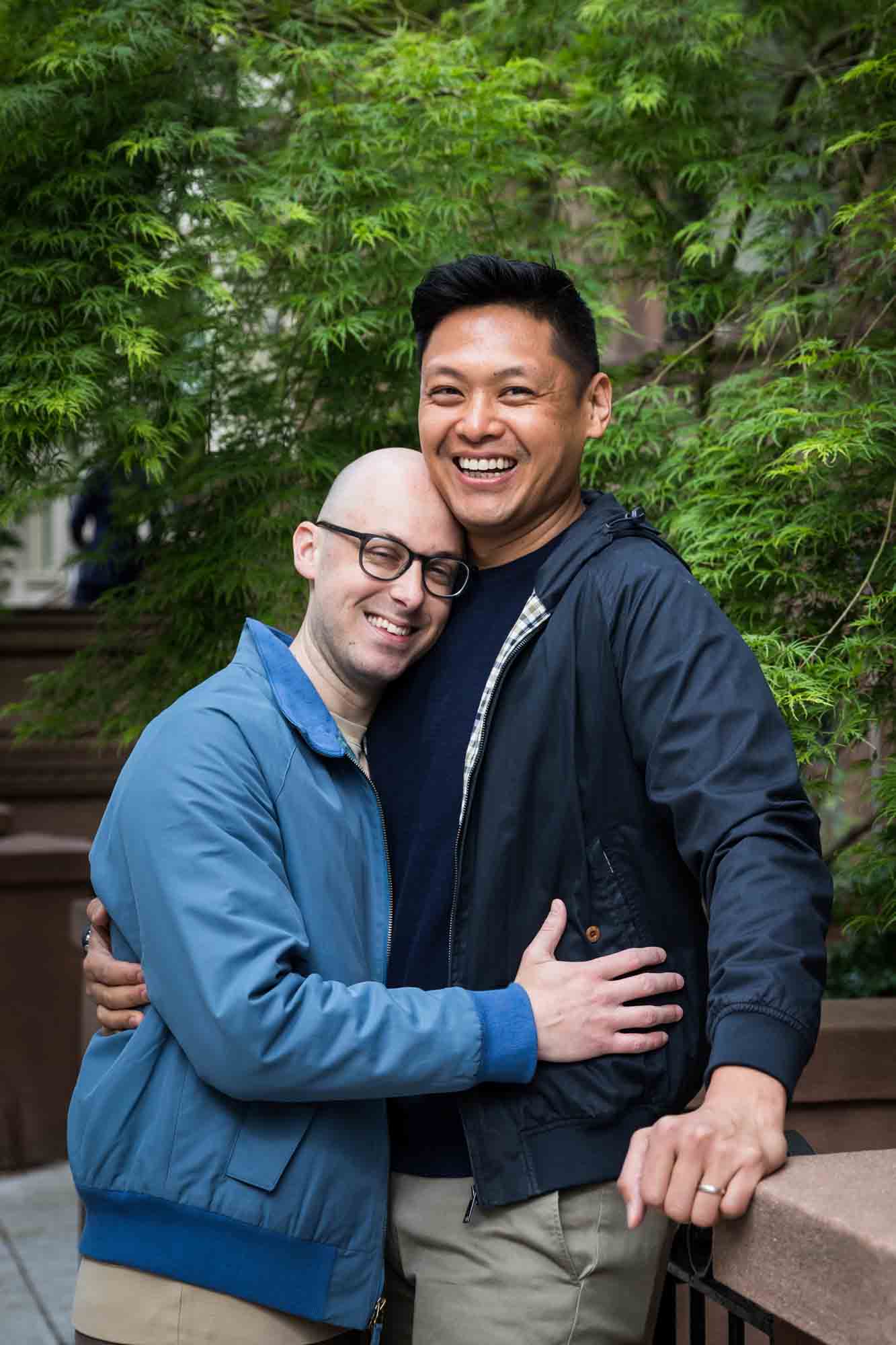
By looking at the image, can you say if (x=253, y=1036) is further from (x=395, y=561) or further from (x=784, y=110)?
(x=784, y=110)

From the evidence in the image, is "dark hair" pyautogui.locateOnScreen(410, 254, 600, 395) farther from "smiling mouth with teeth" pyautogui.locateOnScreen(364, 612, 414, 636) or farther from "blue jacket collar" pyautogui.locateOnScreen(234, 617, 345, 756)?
"blue jacket collar" pyautogui.locateOnScreen(234, 617, 345, 756)

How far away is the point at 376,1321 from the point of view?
2.71 metres

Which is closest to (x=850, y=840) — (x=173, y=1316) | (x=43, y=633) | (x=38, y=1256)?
(x=173, y=1316)

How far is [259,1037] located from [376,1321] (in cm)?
68

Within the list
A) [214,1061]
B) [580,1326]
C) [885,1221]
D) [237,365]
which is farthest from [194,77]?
[885,1221]

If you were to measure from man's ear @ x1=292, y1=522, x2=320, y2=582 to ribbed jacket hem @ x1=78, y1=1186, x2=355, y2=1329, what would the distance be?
1183mm

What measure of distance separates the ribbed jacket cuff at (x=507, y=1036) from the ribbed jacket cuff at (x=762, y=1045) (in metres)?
0.40

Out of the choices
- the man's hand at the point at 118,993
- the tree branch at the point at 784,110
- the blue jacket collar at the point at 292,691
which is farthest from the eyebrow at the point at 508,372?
the tree branch at the point at 784,110

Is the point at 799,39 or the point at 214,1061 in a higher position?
the point at 799,39

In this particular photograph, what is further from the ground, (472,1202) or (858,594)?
(858,594)

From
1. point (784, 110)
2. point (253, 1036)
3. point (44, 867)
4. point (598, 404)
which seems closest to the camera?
point (253, 1036)

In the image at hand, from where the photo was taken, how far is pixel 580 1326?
102 inches

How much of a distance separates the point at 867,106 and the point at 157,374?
7.68ft

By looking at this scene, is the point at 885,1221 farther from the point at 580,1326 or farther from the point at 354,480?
the point at 354,480
